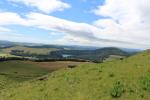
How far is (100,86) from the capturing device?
935 inches

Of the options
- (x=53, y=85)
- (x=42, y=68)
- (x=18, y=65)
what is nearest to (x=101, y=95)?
(x=53, y=85)

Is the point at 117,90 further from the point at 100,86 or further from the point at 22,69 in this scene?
the point at 22,69

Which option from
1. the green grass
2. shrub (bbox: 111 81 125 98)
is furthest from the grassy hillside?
the green grass

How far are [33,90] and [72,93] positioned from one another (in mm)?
5520

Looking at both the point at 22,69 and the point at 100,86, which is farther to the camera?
the point at 22,69

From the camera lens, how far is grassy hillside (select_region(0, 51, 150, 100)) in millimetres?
21312

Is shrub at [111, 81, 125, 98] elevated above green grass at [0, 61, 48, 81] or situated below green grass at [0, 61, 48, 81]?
above

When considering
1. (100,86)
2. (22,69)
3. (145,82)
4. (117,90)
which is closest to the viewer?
(117,90)

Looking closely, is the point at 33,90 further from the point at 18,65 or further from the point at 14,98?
the point at 18,65

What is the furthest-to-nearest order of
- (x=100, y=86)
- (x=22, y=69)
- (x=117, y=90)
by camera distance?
(x=22, y=69)
(x=100, y=86)
(x=117, y=90)

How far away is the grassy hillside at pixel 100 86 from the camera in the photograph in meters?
21.3

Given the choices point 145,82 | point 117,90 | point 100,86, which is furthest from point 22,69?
point 117,90

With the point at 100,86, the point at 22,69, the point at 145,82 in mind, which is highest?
the point at 145,82

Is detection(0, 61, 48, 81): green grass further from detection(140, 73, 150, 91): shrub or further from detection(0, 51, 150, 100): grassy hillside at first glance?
detection(140, 73, 150, 91): shrub
